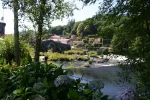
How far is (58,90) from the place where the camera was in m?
2.55

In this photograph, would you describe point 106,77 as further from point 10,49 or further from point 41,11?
point 41,11

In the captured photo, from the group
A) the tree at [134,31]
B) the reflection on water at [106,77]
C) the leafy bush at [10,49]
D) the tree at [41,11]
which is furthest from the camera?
the reflection on water at [106,77]

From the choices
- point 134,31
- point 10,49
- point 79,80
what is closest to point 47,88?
point 79,80

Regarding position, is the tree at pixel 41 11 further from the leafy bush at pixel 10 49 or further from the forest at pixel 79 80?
the leafy bush at pixel 10 49

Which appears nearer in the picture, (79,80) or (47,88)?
(47,88)

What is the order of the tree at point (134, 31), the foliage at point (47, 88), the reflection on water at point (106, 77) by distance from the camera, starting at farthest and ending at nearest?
the reflection on water at point (106, 77) < the tree at point (134, 31) < the foliage at point (47, 88)

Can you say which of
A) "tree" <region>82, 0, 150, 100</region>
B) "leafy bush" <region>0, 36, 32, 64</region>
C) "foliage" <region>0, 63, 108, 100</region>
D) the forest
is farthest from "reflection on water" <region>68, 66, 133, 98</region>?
"foliage" <region>0, 63, 108, 100</region>

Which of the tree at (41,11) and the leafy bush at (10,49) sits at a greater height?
the tree at (41,11)

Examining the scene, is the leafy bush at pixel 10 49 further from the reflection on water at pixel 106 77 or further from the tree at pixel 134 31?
the tree at pixel 134 31

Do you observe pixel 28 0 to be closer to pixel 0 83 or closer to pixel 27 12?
pixel 27 12

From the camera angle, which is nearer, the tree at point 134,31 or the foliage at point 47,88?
the foliage at point 47,88

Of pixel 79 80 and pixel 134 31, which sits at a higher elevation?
pixel 134 31

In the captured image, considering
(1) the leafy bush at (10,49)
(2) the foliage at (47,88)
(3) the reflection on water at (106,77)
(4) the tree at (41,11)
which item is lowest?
(3) the reflection on water at (106,77)

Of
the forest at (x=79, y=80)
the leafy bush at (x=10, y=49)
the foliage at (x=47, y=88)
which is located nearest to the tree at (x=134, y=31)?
the forest at (x=79, y=80)
